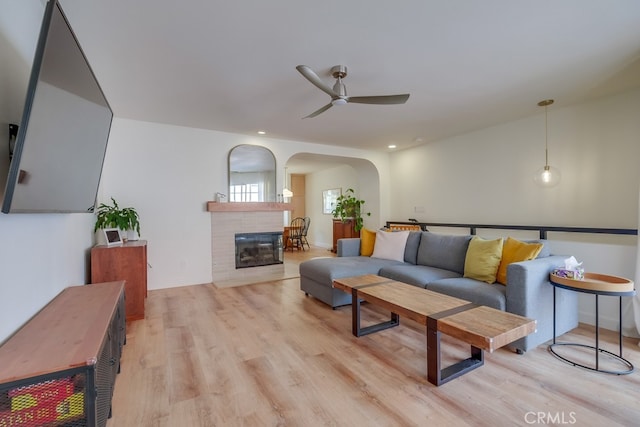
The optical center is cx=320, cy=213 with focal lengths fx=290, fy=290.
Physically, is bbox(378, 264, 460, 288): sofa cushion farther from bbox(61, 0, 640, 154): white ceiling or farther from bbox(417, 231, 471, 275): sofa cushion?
bbox(61, 0, 640, 154): white ceiling

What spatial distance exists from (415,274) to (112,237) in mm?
3373

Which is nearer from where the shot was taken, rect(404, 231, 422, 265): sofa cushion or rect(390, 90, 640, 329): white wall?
rect(390, 90, 640, 329): white wall

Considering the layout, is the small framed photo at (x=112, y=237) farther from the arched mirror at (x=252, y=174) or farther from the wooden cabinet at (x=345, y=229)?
the wooden cabinet at (x=345, y=229)

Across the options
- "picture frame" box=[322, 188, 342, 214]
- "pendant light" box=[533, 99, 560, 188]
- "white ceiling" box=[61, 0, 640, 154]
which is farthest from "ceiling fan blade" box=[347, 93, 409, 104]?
"picture frame" box=[322, 188, 342, 214]

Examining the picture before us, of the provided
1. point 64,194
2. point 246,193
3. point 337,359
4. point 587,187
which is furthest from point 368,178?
point 64,194

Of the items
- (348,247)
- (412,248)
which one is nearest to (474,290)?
(412,248)

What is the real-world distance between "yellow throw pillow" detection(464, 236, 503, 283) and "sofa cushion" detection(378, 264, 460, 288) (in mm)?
236

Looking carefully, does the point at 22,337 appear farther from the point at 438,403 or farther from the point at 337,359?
the point at 438,403

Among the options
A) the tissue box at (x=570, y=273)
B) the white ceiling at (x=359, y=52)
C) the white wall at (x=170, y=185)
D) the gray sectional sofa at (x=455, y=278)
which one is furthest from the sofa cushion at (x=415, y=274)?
the white wall at (x=170, y=185)

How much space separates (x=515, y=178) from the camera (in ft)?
13.3

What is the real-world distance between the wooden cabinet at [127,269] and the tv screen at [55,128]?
1.19 m

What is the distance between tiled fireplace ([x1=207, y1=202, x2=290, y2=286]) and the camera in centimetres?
454

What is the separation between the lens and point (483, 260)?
2.83 m

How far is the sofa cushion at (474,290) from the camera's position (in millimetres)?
2379
